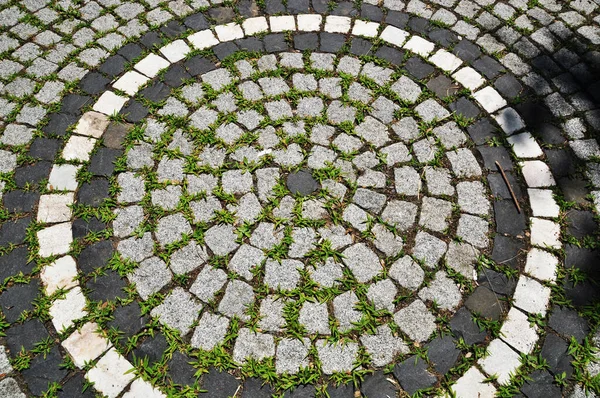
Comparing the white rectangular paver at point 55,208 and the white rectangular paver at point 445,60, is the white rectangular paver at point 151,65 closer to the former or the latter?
the white rectangular paver at point 55,208

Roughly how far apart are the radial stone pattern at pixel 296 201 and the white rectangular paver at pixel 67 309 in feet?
0.04

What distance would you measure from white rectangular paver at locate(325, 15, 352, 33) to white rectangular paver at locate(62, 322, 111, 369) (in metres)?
3.05

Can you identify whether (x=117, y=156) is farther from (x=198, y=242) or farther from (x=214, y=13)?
(x=214, y=13)

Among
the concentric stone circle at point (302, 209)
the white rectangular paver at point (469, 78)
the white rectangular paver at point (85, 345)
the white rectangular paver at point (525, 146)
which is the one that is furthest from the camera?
the white rectangular paver at point (469, 78)

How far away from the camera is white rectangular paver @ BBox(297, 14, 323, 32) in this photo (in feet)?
13.8

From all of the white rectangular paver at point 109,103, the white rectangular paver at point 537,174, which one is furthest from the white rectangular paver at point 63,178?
the white rectangular paver at point 537,174

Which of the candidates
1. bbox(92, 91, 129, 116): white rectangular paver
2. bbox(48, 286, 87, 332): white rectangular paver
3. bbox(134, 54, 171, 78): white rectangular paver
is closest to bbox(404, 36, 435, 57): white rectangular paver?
bbox(134, 54, 171, 78): white rectangular paver

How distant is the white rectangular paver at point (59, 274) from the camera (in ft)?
9.55

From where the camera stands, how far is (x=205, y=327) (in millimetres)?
2779

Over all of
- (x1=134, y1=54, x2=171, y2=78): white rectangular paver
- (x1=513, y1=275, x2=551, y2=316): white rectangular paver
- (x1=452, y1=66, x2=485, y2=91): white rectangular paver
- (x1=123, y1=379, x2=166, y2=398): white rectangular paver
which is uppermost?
(x1=452, y1=66, x2=485, y2=91): white rectangular paver

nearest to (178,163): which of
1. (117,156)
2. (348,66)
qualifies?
(117,156)

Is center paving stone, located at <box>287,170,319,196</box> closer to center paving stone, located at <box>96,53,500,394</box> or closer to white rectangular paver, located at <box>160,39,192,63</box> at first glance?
center paving stone, located at <box>96,53,500,394</box>

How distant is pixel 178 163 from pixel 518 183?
2.43 metres

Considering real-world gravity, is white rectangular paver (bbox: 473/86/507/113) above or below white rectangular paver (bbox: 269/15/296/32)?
above
